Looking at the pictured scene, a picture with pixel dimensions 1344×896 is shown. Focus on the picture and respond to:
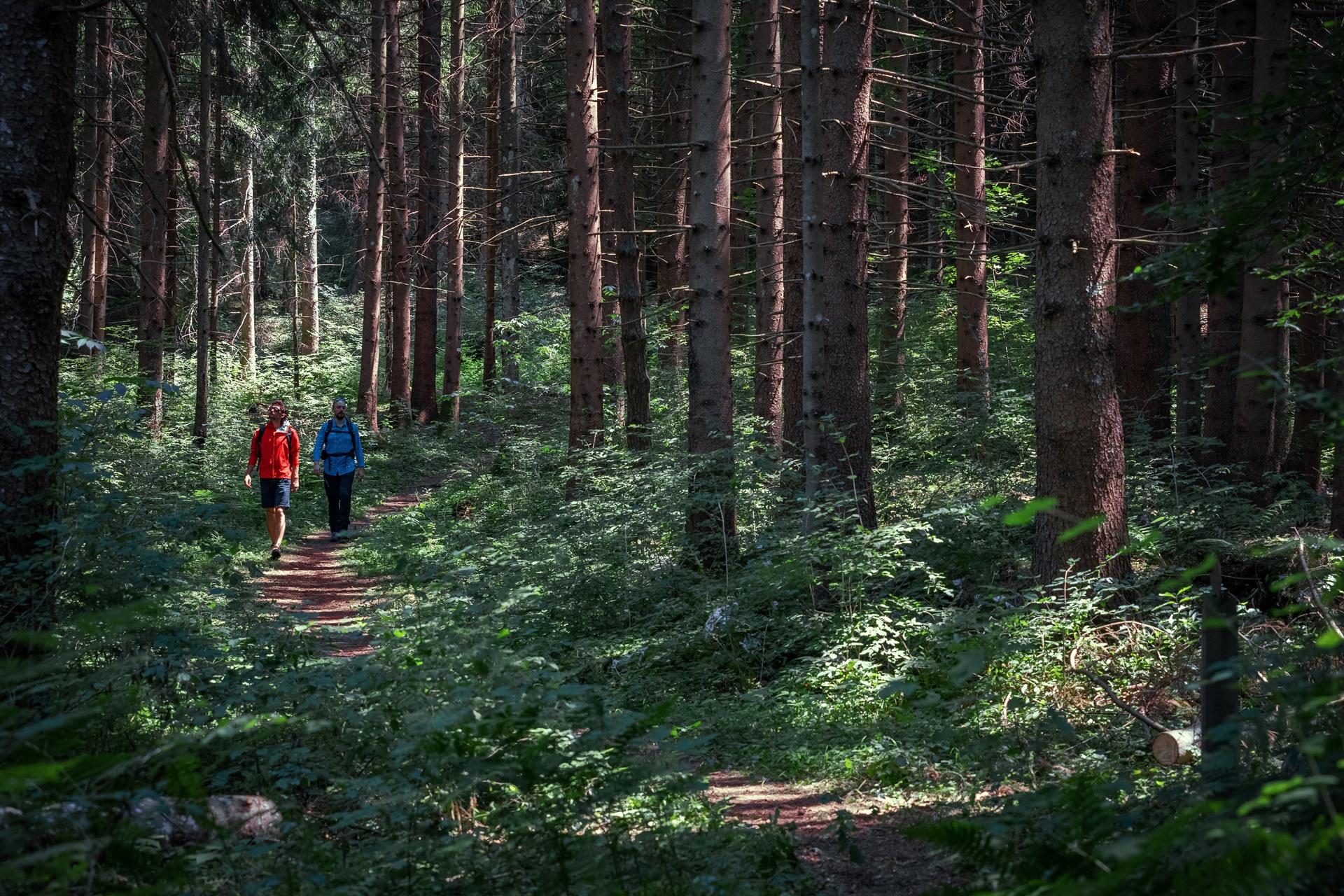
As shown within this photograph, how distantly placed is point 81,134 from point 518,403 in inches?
414

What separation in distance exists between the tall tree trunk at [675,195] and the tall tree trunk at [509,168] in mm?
3126

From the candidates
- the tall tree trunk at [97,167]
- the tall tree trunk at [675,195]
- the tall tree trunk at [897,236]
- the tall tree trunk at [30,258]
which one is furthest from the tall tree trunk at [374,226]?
the tall tree trunk at [30,258]

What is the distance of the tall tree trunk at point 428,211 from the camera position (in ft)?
75.8

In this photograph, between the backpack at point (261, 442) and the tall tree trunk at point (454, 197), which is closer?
the backpack at point (261, 442)

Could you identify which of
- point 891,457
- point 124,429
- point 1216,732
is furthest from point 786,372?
point 1216,732

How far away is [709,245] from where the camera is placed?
10.9 m

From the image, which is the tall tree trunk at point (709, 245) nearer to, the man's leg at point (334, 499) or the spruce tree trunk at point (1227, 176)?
the spruce tree trunk at point (1227, 176)

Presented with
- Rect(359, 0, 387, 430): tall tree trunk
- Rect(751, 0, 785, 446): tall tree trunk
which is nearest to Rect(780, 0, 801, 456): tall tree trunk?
Rect(751, 0, 785, 446): tall tree trunk

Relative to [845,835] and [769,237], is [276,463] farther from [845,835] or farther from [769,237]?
[845,835]

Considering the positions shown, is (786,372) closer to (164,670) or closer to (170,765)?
(164,670)

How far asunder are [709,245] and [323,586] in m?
6.41

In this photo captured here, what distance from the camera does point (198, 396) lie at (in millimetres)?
18969

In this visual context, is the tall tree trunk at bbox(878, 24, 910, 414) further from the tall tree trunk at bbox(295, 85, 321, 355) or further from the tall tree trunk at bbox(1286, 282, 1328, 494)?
the tall tree trunk at bbox(295, 85, 321, 355)

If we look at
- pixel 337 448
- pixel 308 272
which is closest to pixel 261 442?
pixel 337 448
